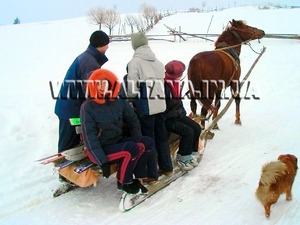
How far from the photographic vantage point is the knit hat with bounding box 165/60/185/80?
4.09 m

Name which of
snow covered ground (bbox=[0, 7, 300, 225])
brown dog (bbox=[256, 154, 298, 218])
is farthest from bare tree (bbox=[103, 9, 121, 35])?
brown dog (bbox=[256, 154, 298, 218])

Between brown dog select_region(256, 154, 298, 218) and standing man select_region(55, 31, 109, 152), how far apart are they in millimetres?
2215

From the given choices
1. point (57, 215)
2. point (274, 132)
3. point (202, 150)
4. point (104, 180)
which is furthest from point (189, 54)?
point (57, 215)

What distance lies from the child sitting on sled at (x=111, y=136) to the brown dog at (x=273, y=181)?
125 centimetres

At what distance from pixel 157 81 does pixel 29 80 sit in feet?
22.0

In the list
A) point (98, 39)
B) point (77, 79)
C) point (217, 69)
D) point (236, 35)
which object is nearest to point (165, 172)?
point (77, 79)

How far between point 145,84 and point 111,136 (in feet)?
2.55

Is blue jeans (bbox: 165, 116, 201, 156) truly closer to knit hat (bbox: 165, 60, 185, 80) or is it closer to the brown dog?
knit hat (bbox: 165, 60, 185, 80)

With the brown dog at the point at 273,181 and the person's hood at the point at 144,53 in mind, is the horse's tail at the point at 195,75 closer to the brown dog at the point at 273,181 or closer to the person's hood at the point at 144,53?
the person's hood at the point at 144,53

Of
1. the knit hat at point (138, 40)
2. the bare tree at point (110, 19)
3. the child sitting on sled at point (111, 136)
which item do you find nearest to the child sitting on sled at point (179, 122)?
the knit hat at point (138, 40)

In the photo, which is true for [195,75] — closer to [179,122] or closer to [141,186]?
[179,122]

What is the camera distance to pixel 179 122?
4.31 metres

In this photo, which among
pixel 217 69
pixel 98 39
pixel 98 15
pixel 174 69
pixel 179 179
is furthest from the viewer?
pixel 98 15

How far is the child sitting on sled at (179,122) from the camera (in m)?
4.13
